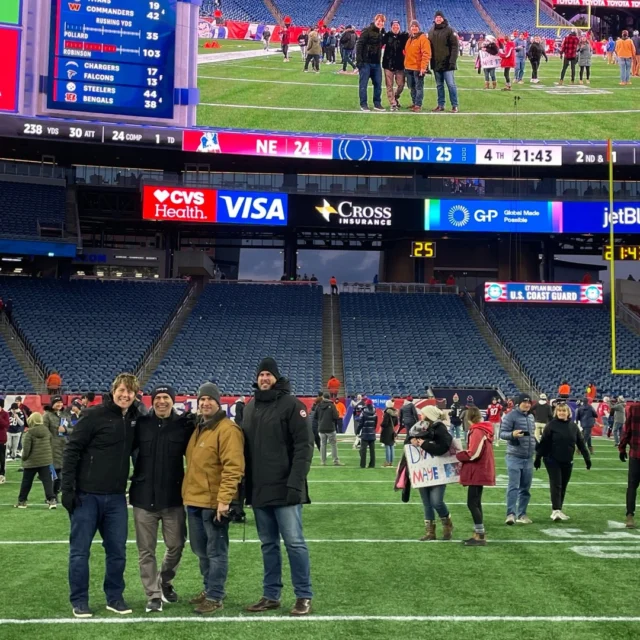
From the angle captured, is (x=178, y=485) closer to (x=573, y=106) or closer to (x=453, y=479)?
(x=453, y=479)

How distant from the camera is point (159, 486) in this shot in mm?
6984

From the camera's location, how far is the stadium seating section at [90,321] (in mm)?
33625

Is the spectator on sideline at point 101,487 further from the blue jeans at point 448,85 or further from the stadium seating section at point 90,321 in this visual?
the blue jeans at point 448,85

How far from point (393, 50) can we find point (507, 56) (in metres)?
6.69

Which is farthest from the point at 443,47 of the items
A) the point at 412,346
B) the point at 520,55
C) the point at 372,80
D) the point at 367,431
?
the point at 367,431

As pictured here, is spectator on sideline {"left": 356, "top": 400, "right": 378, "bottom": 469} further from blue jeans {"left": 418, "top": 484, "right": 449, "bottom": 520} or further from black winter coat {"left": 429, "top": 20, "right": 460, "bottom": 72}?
black winter coat {"left": 429, "top": 20, "right": 460, "bottom": 72}

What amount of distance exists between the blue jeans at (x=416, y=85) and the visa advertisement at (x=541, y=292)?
8.41m

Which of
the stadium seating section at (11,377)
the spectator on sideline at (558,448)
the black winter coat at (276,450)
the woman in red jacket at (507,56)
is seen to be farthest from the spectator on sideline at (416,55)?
the black winter coat at (276,450)

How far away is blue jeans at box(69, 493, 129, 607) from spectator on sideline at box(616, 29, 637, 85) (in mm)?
40234

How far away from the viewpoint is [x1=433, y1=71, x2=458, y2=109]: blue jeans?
39362 mm

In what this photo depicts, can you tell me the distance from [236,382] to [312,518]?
2154 centimetres

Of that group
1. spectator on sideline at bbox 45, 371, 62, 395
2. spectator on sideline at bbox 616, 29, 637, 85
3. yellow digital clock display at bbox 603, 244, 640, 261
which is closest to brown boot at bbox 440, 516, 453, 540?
spectator on sideline at bbox 45, 371, 62, 395

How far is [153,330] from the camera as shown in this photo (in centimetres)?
3700

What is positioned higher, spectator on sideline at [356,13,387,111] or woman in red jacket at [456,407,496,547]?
spectator on sideline at [356,13,387,111]
